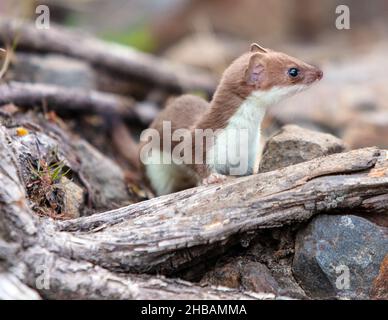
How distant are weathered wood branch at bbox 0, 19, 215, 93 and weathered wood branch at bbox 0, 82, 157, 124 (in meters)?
0.47

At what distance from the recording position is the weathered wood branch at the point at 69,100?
4.55 metres

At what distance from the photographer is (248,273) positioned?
292cm

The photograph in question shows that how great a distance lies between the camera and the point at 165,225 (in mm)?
2832

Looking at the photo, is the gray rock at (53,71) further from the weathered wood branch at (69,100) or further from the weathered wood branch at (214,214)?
the weathered wood branch at (214,214)

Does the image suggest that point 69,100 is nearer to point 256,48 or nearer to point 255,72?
point 256,48

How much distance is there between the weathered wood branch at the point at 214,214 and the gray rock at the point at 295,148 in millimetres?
433

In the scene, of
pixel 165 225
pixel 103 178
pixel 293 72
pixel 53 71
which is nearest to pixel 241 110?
pixel 293 72

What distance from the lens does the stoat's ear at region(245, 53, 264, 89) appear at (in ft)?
11.9

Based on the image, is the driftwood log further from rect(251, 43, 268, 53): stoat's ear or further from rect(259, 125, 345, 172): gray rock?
rect(251, 43, 268, 53): stoat's ear

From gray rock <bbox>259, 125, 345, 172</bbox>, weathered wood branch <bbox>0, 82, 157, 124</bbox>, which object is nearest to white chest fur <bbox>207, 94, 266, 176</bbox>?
gray rock <bbox>259, 125, 345, 172</bbox>

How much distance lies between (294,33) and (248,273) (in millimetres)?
7761

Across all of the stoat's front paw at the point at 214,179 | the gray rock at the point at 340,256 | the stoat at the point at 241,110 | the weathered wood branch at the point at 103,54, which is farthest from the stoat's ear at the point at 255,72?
the weathered wood branch at the point at 103,54

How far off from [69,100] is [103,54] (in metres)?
1.26
